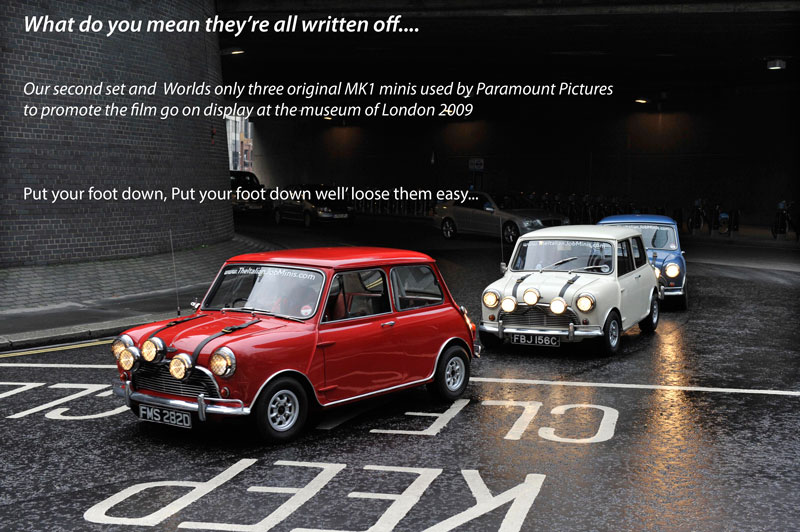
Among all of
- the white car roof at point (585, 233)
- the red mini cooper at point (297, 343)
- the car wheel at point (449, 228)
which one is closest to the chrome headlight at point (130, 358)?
the red mini cooper at point (297, 343)

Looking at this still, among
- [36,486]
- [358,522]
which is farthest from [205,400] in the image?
[358,522]

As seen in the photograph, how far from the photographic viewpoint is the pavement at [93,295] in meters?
11.9

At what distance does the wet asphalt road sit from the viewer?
17.5 feet

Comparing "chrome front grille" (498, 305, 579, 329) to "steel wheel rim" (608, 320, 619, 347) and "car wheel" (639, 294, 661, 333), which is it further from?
"car wheel" (639, 294, 661, 333)

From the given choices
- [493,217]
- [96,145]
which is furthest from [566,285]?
[493,217]

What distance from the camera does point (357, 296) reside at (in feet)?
24.8

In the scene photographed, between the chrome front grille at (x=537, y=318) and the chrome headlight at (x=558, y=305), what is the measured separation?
7 centimetres

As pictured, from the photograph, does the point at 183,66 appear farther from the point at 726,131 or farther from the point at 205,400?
the point at 726,131

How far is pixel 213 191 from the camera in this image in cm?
2123

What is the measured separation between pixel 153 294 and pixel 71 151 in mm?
3651

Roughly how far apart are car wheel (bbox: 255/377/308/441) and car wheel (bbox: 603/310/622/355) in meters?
4.68

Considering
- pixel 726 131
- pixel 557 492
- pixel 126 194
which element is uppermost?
pixel 726 131

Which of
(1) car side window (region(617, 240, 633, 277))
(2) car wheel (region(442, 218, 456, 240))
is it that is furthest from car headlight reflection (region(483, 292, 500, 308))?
(2) car wheel (region(442, 218, 456, 240))

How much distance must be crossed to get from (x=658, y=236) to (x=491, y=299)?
5.36m
